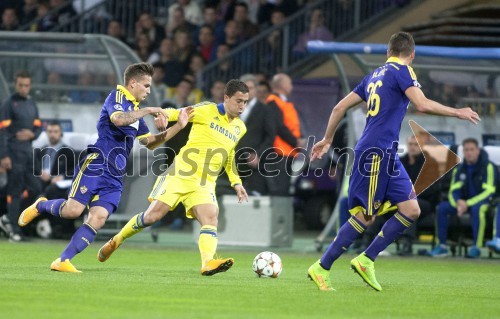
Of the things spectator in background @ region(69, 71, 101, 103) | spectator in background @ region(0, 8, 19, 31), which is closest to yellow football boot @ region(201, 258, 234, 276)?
spectator in background @ region(69, 71, 101, 103)

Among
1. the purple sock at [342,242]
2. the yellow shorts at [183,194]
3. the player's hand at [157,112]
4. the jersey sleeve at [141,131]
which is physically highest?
the player's hand at [157,112]

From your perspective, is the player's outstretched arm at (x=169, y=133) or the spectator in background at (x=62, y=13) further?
the spectator in background at (x=62, y=13)

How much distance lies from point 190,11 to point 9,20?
4339 millimetres

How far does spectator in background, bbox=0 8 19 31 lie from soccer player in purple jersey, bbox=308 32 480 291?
1746cm

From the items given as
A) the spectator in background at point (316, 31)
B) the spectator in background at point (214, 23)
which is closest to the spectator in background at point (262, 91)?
the spectator in background at point (316, 31)

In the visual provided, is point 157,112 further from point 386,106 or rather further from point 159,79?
point 159,79

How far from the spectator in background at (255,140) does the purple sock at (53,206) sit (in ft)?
17.0

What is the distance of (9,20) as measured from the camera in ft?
90.2

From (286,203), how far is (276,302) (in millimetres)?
7938

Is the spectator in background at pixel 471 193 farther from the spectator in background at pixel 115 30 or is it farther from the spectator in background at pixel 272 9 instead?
the spectator in background at pixel 115 30

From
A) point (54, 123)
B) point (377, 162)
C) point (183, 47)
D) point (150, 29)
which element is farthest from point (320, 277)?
point (150, 29)

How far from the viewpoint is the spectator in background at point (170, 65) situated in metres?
23.8

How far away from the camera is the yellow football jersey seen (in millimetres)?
12945

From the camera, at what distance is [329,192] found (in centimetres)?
2345
